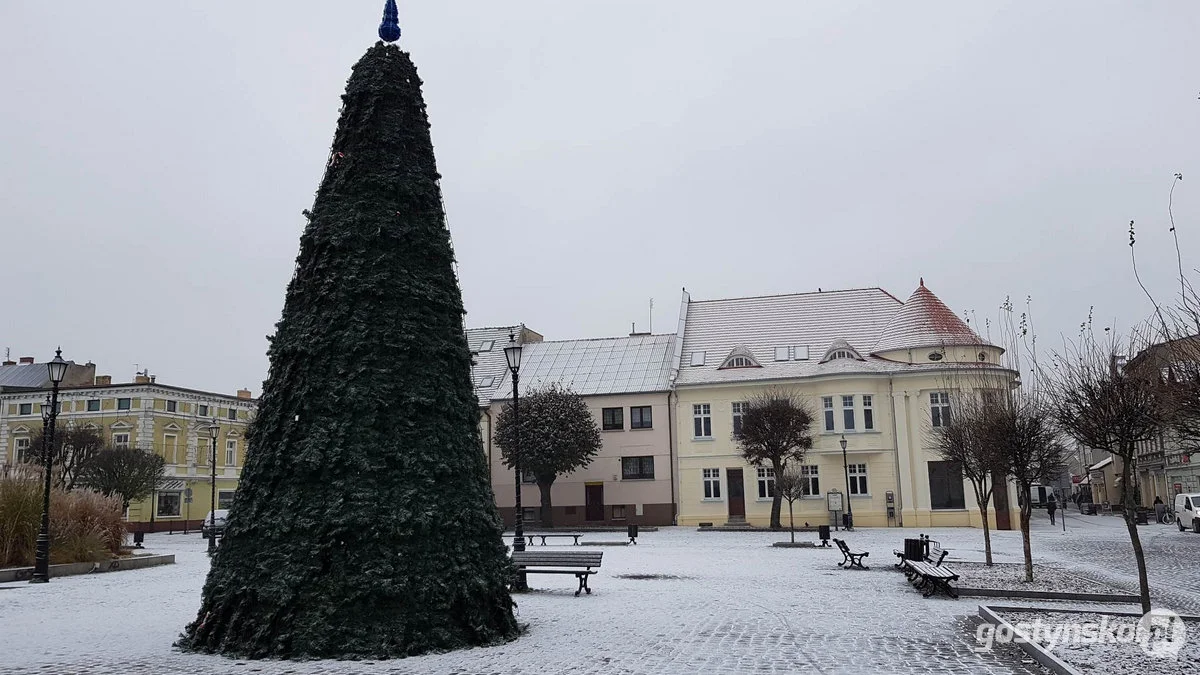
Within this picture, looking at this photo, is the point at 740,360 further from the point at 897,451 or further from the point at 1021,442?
the point at 1021,442

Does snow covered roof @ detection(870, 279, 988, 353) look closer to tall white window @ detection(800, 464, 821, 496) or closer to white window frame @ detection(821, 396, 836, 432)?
white window frame @ detection(821, 396, 836, 432)

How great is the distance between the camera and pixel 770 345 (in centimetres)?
4762

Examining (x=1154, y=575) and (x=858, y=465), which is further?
(x=858, y=465)

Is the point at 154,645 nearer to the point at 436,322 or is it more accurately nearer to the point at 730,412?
the point at 436,322

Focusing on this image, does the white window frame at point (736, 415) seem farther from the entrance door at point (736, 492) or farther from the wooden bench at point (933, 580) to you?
the wooden bench at point (933, 580)

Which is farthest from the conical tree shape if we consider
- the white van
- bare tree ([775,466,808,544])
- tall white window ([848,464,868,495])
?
tall white window ([848,464,868,495])

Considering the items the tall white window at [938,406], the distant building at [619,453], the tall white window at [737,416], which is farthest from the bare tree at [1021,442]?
the distant building at [619,453]

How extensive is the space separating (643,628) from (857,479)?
3332 centimetres

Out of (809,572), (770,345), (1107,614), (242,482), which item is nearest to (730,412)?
(770,345)

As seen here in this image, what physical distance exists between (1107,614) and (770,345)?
36.5m

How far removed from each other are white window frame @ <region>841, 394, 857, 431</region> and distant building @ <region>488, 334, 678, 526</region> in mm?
9028

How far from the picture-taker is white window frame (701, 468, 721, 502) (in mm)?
45031

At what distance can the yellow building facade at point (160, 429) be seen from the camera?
56.6 meters

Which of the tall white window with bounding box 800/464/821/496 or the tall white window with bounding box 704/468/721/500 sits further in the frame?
the tall white window with bounding box 704/468/721/500
